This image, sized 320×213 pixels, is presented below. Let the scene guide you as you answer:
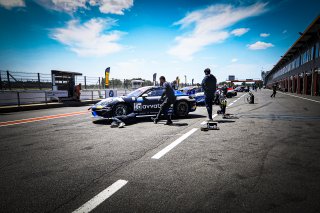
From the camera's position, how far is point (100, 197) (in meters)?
2.43

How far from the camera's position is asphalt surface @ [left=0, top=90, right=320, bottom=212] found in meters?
2.31

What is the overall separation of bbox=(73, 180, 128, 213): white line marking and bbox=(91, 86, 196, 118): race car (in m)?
5.23

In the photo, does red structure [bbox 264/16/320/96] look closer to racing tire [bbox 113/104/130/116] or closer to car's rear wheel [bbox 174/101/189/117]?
car's rear wheel [bbox 174/101/189/117]

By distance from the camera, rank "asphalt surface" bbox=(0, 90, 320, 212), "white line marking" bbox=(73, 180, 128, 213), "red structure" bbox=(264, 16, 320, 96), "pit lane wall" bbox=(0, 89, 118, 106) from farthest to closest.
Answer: "red structure" bbox=(264, 16, 320, 96) < "pit lane wall" bbox=(0, 89, 118, 106) < "asphalt surface" bbox=(0, 90, 320, 212) < "white line marking" bbox=(73, 180, 128, 213)

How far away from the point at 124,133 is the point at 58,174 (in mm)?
2839

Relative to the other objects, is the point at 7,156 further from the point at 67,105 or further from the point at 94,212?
the point at 67,105

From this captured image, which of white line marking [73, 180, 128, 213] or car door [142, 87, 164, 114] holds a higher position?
car door [142, 87, 164, 114]

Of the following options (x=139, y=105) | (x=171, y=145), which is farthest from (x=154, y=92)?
(x=171, y=145)

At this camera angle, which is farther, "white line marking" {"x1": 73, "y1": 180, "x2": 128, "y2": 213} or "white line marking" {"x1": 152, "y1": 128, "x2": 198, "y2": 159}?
"white line marking" {"x1": 152, "y1": 128, "x2": 198, "y2": 159}

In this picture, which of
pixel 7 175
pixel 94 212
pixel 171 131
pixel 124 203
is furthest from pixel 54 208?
pixel 171 131

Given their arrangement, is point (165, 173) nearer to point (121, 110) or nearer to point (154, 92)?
point (121, 110)

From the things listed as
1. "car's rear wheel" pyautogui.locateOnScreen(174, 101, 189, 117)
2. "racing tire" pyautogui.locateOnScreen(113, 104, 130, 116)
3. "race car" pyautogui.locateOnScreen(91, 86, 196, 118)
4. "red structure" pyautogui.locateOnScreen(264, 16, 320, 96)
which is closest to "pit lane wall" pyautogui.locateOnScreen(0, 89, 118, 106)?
"race car" pyautogui.locateOnScreen(91, 86, 196, 118)

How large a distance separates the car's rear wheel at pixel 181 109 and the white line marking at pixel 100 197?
21.1ft

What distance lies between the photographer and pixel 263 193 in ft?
8.21
